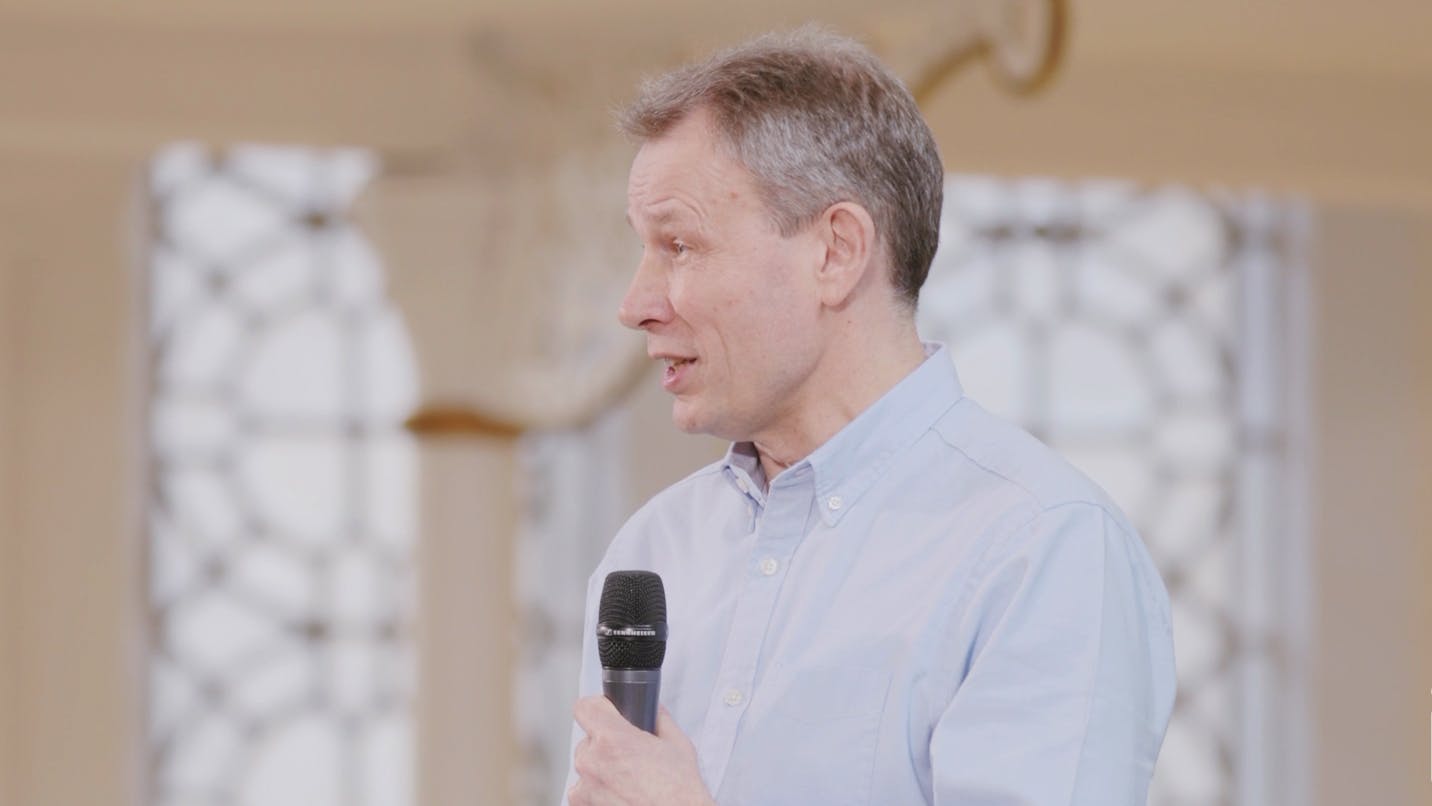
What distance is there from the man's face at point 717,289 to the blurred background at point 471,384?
371cm

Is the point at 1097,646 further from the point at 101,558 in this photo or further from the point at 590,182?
the point at 101,558

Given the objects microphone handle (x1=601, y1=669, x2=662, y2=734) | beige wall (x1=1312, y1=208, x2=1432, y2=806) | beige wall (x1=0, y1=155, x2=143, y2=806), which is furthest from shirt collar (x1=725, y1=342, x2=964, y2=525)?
beige wall (x1=1312, y1=208, x2=1432, y2=806)

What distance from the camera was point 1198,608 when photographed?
8.80m

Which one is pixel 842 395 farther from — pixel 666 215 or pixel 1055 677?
pixel 1055 677

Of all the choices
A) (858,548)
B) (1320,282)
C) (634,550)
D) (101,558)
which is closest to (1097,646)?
(858,548)

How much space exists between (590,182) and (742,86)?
340 cm

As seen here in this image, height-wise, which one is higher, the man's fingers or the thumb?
the man's fingers

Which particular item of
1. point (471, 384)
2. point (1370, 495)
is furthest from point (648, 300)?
point (1370, 495)

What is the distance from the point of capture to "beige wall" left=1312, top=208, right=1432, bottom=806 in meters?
8.44

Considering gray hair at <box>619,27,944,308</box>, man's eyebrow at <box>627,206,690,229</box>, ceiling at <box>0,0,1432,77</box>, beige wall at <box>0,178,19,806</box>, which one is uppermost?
ceiling at <box>0,0,1432,77</box>

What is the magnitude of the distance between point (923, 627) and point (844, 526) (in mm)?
175

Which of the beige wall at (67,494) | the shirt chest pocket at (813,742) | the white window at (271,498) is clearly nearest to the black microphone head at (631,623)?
the shirt chest pocket at (813,742)

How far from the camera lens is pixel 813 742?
1.91m

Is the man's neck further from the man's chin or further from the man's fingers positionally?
the man's fingers
